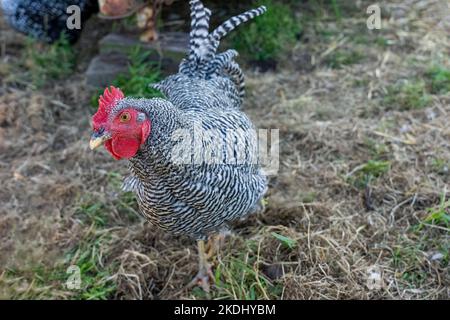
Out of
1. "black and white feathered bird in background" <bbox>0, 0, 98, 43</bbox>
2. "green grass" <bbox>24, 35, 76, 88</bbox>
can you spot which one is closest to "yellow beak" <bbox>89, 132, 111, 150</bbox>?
"green grass" <bbox>24, 35, 76, 88</bbox>

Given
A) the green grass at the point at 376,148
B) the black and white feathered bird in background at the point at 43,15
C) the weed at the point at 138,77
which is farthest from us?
the black and white feathered bird in background at the point at 43,15

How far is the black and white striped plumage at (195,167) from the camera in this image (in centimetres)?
243

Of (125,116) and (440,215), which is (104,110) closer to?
(125,116)

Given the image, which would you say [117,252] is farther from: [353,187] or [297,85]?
[297,85]

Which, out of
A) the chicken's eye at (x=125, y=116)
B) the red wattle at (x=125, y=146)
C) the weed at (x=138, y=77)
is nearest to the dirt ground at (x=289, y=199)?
the weed at (x=138, y=77)

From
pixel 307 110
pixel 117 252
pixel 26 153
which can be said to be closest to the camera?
pixel 117 252

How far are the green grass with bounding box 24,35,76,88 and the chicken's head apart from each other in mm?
2995

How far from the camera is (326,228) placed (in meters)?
3.54

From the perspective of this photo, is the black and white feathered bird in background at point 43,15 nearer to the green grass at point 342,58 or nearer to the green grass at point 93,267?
the green grass at point 342,58

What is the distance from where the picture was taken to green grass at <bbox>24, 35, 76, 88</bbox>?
16.8 feet

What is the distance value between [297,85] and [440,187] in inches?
69.8

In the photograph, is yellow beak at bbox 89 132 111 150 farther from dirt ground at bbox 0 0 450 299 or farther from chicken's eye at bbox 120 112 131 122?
dirt ground at bbox 0 0 450 299

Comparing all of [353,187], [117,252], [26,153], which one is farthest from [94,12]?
[353,187]

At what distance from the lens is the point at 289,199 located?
375 centimetres
